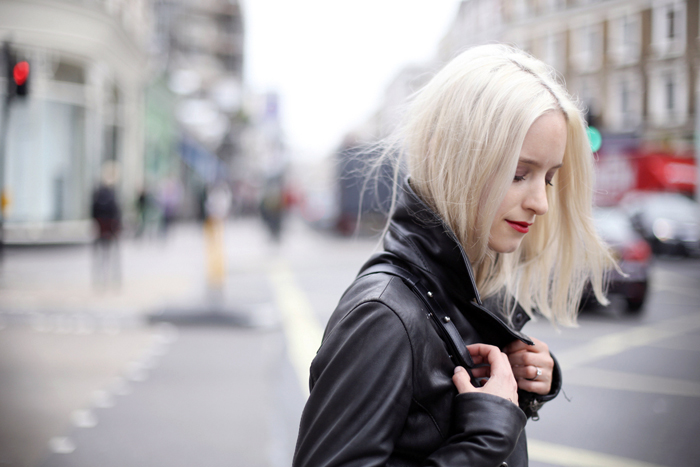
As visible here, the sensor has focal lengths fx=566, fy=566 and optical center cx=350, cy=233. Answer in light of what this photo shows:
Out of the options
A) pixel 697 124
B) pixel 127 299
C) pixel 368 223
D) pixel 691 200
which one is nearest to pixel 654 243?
pixel 691 200

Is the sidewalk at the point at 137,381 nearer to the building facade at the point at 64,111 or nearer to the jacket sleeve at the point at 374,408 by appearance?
the jacket sleeve at the point at 374,408

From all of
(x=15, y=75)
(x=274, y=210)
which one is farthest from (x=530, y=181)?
(x=274, y=210)

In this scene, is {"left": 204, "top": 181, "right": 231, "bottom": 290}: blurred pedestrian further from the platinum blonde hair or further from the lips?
the lips

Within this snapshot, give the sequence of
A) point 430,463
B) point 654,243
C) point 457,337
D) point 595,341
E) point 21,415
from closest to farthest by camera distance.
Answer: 1. point 430,463
2. point 457,337
3. point 21,415
4. point 595,341
5. point 654,243

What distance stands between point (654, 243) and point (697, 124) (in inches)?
291

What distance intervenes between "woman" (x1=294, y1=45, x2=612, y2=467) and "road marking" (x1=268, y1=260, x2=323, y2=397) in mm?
2465

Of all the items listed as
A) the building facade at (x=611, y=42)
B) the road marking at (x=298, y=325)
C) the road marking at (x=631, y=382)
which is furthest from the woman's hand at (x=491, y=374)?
the road marking at (x=631, y=382)

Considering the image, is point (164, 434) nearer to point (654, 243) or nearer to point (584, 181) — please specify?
point (584, 181)

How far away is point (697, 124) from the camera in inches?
378

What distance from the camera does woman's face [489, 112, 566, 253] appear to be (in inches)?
49.9

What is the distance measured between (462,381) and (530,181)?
1.59 ft

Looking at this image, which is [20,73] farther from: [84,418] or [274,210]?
[274,210]

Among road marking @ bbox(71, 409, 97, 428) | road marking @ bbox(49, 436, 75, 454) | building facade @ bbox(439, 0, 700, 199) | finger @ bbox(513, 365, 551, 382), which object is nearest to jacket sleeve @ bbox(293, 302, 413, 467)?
finger @ bbox(513, 365, 551, 382)

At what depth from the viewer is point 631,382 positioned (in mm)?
5469
